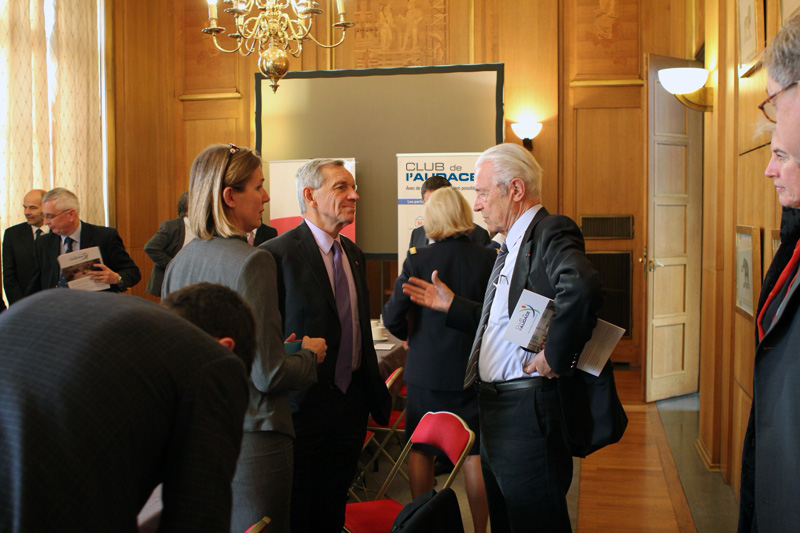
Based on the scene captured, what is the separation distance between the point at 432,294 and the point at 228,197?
95 cm

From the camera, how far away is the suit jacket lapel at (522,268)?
219 centimetres

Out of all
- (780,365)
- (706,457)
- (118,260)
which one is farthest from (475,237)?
(780,365)

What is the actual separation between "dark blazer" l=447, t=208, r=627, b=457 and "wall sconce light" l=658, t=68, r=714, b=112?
10.1 feet

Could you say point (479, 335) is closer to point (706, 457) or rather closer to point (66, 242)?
point (706, 457)

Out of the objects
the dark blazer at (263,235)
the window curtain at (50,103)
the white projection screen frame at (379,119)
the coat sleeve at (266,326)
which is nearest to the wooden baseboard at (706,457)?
the coat sleeve at (266,326)

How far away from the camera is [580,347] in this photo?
2.06m

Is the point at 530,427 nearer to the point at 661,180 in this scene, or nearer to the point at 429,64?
the point at 661,180

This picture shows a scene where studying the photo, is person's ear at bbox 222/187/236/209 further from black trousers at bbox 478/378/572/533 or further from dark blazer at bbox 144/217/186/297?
dark blazer at bbox 144/217/186/297

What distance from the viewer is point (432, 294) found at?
2604mm

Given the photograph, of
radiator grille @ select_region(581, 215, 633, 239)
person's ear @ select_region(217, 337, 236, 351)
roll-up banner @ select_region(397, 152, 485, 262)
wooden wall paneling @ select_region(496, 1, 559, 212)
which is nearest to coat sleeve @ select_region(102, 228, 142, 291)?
roll-up banner @ select_region(397, 152, 485, 262)

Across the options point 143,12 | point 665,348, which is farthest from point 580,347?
point 143,12

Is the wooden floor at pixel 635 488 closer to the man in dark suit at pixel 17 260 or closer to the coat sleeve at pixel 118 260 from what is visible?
the coat sleeve at pixel 118 260

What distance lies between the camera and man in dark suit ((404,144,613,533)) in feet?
6.68

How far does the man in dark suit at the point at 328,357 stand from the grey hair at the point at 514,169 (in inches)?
23.9
